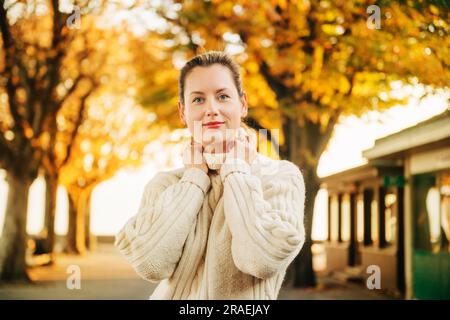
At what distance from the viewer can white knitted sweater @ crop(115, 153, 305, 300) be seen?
1745 millimetres

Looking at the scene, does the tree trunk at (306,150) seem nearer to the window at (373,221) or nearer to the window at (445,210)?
the window at (445,210)

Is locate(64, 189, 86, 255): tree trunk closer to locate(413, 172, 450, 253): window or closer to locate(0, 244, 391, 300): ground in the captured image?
locate(0, 244, 391, 300): ground

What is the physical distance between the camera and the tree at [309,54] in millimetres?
10289

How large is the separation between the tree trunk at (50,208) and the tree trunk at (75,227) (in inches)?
161

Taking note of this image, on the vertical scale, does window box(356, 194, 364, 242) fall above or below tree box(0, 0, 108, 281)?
below

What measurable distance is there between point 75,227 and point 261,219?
26.7 metres

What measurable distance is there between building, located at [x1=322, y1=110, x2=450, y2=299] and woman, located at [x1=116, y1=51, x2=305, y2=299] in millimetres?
8714

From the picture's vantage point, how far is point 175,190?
1.92m

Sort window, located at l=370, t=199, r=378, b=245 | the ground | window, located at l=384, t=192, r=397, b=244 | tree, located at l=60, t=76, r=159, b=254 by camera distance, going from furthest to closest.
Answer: tree, located at l=60, t=76, r=159, b=254 < window, located at l=370, t=199, r=378, b=245 < window, located at l=384, t=192, r=397, b=244 < the ground

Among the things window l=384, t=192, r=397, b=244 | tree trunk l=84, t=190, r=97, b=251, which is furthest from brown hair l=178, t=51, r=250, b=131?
tree trunk l=84, t=190, r=97, b=251

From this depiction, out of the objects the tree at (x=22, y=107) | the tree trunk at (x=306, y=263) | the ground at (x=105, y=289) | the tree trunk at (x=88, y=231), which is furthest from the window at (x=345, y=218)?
the tree trunk at (x=88, y=231)

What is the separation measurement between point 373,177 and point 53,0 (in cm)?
981

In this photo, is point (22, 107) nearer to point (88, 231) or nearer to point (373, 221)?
point (373, 221)
